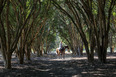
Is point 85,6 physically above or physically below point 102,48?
above

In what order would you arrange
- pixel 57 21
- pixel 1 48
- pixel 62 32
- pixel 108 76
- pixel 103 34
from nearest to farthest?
pixel 108 76
pixel 1 48
pixel 103 34
pixel 57 21
pixel 62 32

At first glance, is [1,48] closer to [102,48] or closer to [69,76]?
[69,76]

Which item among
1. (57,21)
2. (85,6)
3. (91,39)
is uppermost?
(57,21)

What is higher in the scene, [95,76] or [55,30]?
[55,30]

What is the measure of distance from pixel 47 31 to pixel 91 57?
21.6 meters

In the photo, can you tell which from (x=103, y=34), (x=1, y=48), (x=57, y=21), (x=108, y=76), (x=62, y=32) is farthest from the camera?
(x=62, y=32)

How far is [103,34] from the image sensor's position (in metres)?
10.4

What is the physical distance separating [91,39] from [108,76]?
20.0ft

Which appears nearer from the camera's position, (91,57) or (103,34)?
(103,34)

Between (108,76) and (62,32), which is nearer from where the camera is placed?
(108,76)

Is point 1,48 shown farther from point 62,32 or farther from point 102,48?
point 62,32

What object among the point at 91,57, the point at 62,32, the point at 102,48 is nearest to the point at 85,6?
the point at 102,48

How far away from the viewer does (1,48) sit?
9.16m

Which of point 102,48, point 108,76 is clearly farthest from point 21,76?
point 102,48
